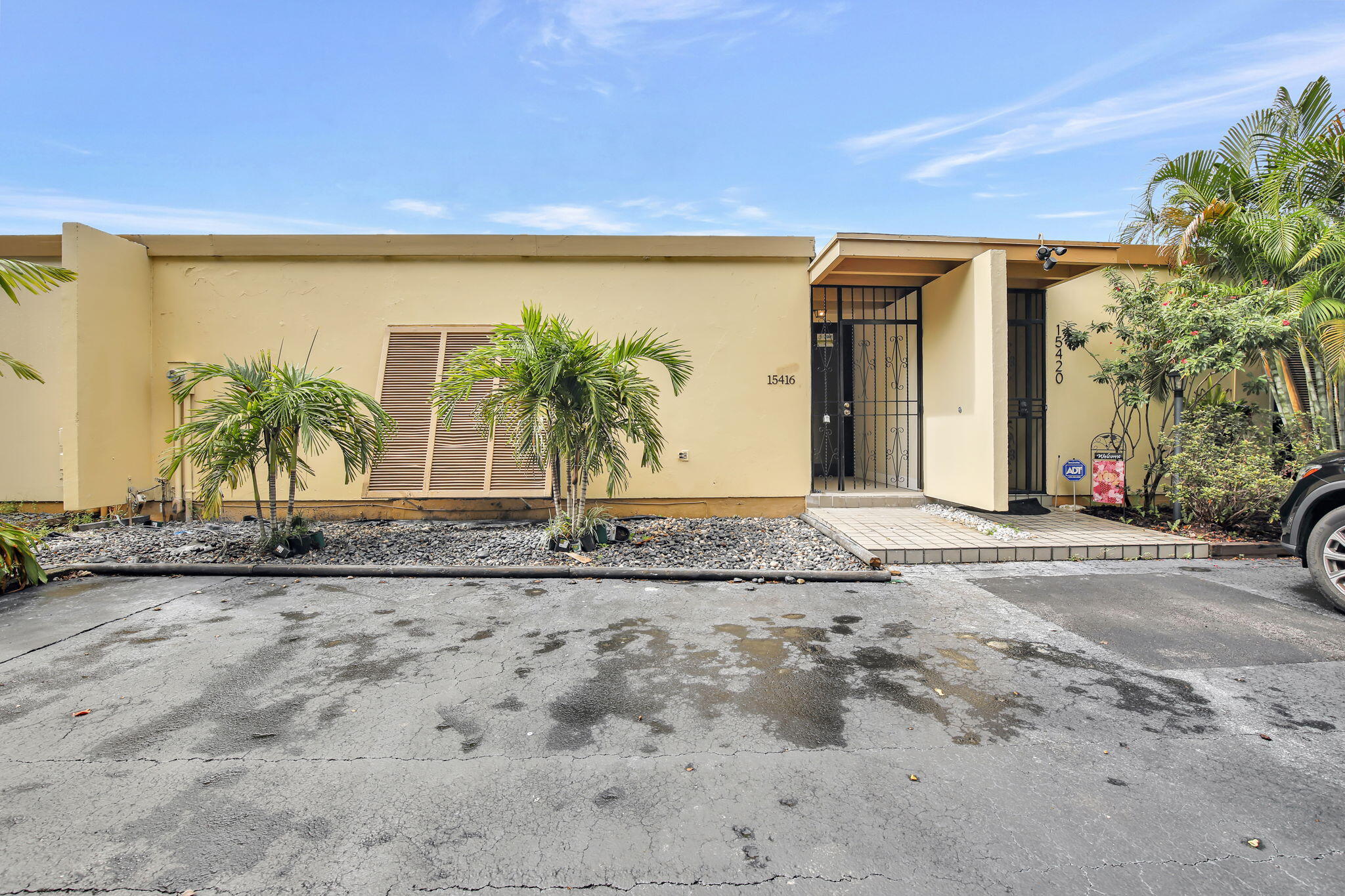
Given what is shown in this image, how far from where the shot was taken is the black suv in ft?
13.0

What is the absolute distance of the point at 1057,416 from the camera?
7746mm

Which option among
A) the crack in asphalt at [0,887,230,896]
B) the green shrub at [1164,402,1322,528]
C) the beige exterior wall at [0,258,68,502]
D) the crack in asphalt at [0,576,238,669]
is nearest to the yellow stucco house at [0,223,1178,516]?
the beige exterior wall at [0,258,68,502]

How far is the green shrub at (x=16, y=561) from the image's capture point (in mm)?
4535

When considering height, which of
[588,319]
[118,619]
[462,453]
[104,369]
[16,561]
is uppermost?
[588,319]

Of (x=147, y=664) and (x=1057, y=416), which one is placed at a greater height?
(x=1057, y=416)

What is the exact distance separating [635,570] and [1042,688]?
300 cm

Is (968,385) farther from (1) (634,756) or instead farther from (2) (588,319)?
(1) (634,756)

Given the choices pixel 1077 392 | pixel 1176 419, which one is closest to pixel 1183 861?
pixel 1176 419

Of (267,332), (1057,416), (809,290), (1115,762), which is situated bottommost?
(1115,762)

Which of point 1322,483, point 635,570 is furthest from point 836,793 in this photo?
point 1322,483

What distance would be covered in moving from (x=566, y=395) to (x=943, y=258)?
4.46 m

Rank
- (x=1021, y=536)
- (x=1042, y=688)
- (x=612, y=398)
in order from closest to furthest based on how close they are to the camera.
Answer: (x=1042, y=688), (x=612, y=398), (x=1021, y=536)

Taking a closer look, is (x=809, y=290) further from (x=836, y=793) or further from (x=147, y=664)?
(x=147, y=664)

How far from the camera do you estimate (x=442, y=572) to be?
509cm
